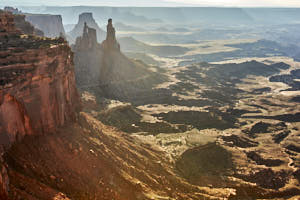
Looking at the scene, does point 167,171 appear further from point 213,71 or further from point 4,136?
point 213,71

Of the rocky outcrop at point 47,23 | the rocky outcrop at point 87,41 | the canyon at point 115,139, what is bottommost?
the canyon at point 115,139

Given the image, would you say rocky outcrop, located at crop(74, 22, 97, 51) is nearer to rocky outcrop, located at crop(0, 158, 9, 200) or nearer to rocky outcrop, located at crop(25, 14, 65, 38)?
rocky outcrop, located at crop(25, 14, 65, 38)

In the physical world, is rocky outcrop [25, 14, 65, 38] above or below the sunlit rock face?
above

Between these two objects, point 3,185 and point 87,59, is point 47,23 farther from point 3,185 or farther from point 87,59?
point 3,185

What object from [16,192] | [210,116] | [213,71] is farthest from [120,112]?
[213,71]

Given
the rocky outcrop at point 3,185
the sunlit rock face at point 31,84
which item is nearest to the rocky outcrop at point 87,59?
the sunlit rock face at point 31,84

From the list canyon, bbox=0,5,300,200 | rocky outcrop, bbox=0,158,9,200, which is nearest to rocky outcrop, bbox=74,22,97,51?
canyon, bbox=0,5,300,200

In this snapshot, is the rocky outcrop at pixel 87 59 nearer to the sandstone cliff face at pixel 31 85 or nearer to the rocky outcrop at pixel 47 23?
the sandstone cliff face at pixel 31 85
